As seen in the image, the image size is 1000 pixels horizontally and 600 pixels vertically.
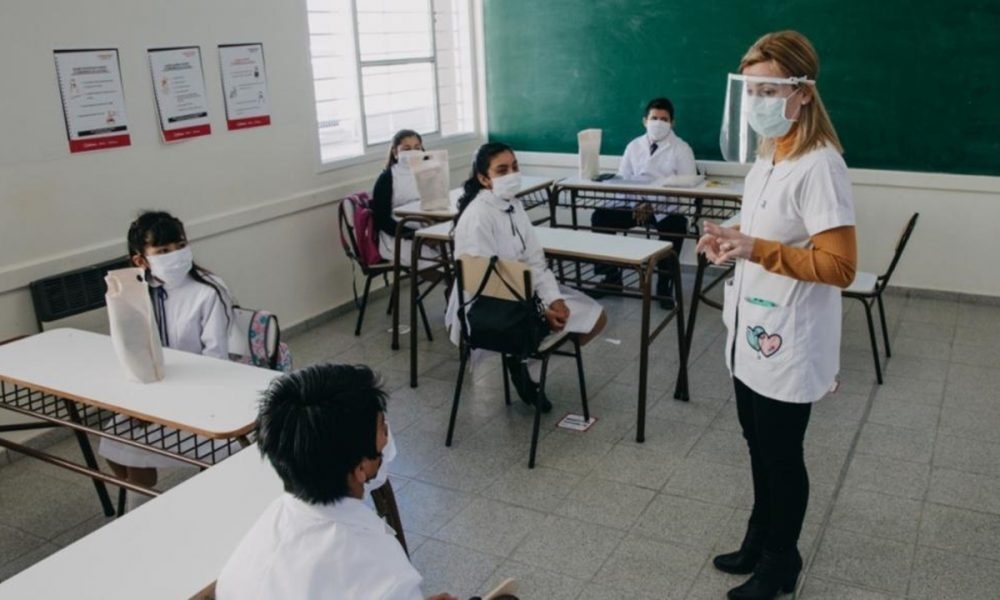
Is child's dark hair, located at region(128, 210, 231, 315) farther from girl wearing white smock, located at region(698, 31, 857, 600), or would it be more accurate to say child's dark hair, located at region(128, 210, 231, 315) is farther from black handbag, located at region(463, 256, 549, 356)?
girl wearing white smock, located at region(698, 31, 857, 600)

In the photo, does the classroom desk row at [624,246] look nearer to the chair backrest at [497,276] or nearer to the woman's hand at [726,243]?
the chair backrest at [497,276]

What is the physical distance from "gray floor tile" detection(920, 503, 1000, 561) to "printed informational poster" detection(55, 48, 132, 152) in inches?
136

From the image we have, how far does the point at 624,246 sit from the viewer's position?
11.2 ft

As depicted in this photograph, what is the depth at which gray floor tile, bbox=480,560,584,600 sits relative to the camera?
2430 millimetres

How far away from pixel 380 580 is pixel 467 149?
5083 millimetres

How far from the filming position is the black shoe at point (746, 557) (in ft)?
7.98

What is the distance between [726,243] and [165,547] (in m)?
1.36

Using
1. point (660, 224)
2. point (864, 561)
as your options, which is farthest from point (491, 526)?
A: point (660, 224)

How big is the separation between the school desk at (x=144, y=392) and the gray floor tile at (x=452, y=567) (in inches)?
27.3

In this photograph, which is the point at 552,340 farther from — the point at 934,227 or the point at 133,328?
the point at 934,227

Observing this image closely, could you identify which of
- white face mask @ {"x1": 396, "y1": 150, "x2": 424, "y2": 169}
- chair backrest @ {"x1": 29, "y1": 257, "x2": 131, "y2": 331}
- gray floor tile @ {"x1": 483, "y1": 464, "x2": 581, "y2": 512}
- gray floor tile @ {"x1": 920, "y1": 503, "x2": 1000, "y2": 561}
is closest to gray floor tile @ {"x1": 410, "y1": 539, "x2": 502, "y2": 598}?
gray floor tile @ {"x1": 483, "y1": 464, "x2": 581, "y2": 512}

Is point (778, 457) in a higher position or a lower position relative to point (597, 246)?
lower

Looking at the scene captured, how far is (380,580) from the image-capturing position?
1.25m

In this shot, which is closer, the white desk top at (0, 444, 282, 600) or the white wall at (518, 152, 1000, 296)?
the white desk top at (0, 444, 282, 600)
